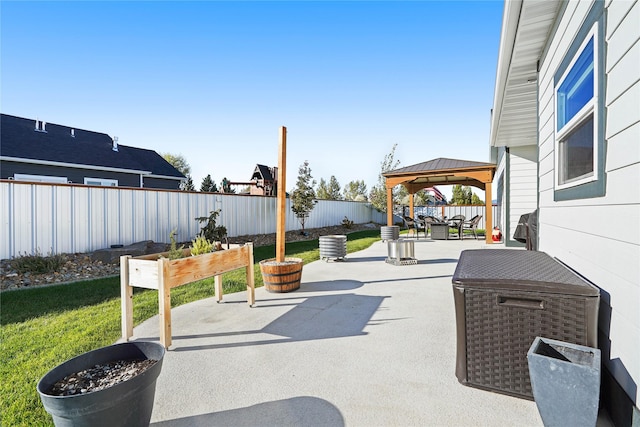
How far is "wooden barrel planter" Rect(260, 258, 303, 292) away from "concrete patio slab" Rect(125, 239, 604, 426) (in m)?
0.14

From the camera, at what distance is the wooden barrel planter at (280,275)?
4.15m

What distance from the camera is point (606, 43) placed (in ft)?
5.56

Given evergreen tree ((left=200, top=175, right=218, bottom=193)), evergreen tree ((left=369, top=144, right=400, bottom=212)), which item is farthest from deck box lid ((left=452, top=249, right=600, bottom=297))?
evergreen tree ((left=200, top=175, right=218, bottom=193))

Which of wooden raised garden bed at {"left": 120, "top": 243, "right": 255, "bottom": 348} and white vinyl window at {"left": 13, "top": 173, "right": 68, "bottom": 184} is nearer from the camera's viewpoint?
wooden raised garden bed at {"left": 120, "top": 243, "right": 255, "bottom": 348}

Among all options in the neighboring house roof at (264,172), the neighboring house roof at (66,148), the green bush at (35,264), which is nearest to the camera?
the green bush at (35,264)

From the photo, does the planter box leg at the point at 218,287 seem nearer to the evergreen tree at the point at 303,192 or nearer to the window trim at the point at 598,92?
the window trim at the point at 598,92

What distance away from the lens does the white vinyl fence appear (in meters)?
5.82

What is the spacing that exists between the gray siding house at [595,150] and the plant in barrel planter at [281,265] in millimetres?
2918

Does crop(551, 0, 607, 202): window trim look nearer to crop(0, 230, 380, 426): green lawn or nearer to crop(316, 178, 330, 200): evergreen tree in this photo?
crop(0, 230, 380, 426): green lawn

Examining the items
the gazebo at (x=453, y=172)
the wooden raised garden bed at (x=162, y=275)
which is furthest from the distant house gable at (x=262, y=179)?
the wooden raised garden bed at (x=162, y=275)

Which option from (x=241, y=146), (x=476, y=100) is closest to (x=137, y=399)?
(x=476, y=100)

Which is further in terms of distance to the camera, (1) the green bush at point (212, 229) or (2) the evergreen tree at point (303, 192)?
(2) the evergreen tree at point (303, 192)

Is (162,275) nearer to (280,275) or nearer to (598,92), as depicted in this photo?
(280,275)

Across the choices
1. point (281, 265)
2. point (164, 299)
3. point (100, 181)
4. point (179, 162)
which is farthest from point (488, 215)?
point (179, 162)
